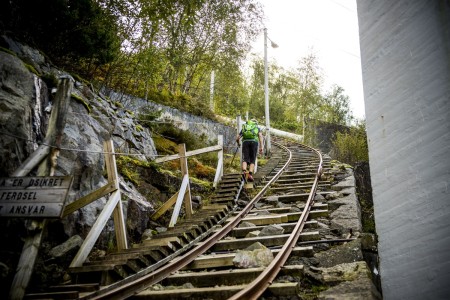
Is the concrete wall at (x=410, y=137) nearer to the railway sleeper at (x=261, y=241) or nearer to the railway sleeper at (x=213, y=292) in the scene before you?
the railway sleeper at (x=213, y=292)

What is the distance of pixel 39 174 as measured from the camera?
3576mm

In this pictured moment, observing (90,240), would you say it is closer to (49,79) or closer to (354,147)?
(49,79)

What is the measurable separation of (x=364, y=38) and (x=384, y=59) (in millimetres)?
164

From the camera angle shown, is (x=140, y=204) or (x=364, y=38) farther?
(x=140, y=204)

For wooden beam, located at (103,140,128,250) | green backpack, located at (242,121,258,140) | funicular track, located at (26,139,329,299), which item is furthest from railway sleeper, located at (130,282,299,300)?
green backpack, located at (242,121,258,140)

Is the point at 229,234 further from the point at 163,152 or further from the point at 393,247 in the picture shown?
the point at 163,152

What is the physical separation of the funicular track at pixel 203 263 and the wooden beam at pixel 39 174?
0.87 feet

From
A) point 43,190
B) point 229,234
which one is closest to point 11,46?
point 43,190

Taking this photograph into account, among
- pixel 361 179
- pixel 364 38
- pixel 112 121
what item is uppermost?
pixel 112 121

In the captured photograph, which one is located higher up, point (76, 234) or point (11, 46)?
point (11, 46)

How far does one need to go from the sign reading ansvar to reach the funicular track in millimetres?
941

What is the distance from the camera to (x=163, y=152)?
10.3 m

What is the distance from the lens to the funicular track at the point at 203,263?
3264mm

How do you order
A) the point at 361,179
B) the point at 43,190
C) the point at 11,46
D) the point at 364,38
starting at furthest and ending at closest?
the point at 361,179 < the point at 11,46 < the point at 43,190 < the point at 364,38
